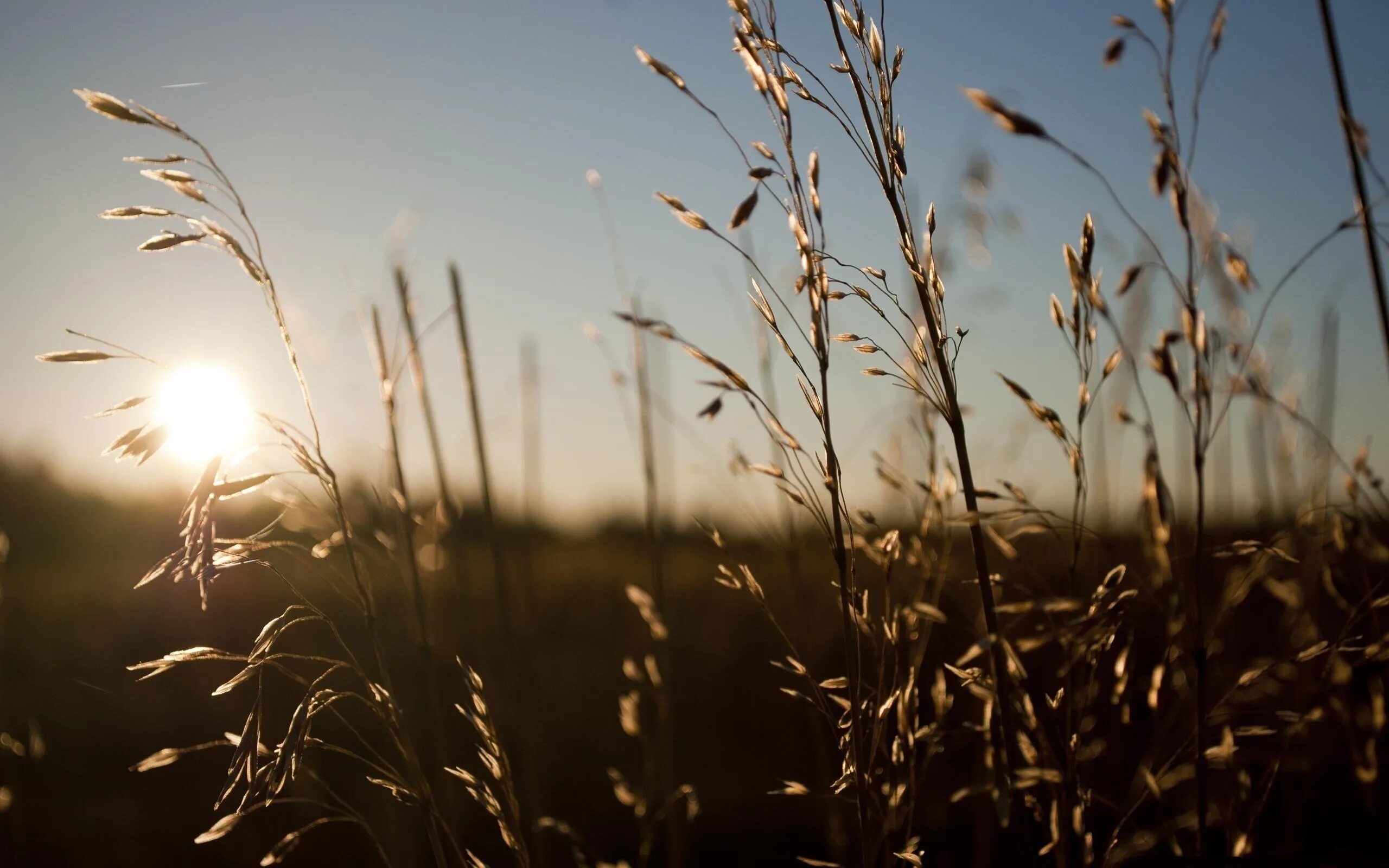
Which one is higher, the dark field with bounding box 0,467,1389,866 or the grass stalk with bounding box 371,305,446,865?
the grass stalk with bounding box 371,305,446,865

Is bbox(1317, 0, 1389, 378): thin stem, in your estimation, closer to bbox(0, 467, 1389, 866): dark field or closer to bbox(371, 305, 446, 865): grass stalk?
bbox(0, 467, 1389, 866): dark field

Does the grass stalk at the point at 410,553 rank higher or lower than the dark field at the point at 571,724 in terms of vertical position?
higher

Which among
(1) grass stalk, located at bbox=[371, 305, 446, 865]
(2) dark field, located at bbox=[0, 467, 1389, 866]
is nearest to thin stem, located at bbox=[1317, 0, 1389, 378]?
(2) dark field, located at bbox=[0, 467, 1389, 866]

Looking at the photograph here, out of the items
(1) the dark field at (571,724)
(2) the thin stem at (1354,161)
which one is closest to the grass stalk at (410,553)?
(1) the dark field at (571,724)

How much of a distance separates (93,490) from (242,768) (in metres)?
4.84

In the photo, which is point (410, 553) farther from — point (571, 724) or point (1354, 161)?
point (571, 724)

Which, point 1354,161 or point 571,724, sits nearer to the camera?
point 1354,161

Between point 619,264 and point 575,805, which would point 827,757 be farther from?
point 575,805

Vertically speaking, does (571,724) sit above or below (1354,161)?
below

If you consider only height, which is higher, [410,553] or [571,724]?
[410,553]

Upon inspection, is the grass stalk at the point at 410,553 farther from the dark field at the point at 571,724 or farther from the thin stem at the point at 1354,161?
the thin stem at the point at 1354,161

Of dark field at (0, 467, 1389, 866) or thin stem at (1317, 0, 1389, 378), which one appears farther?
dark field at (0, 467, 1389, 866)

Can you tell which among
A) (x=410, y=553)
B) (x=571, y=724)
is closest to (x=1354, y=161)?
(x=410, y=553)

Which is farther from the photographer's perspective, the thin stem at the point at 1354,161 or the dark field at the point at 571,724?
the dark field at the point at 571,724
